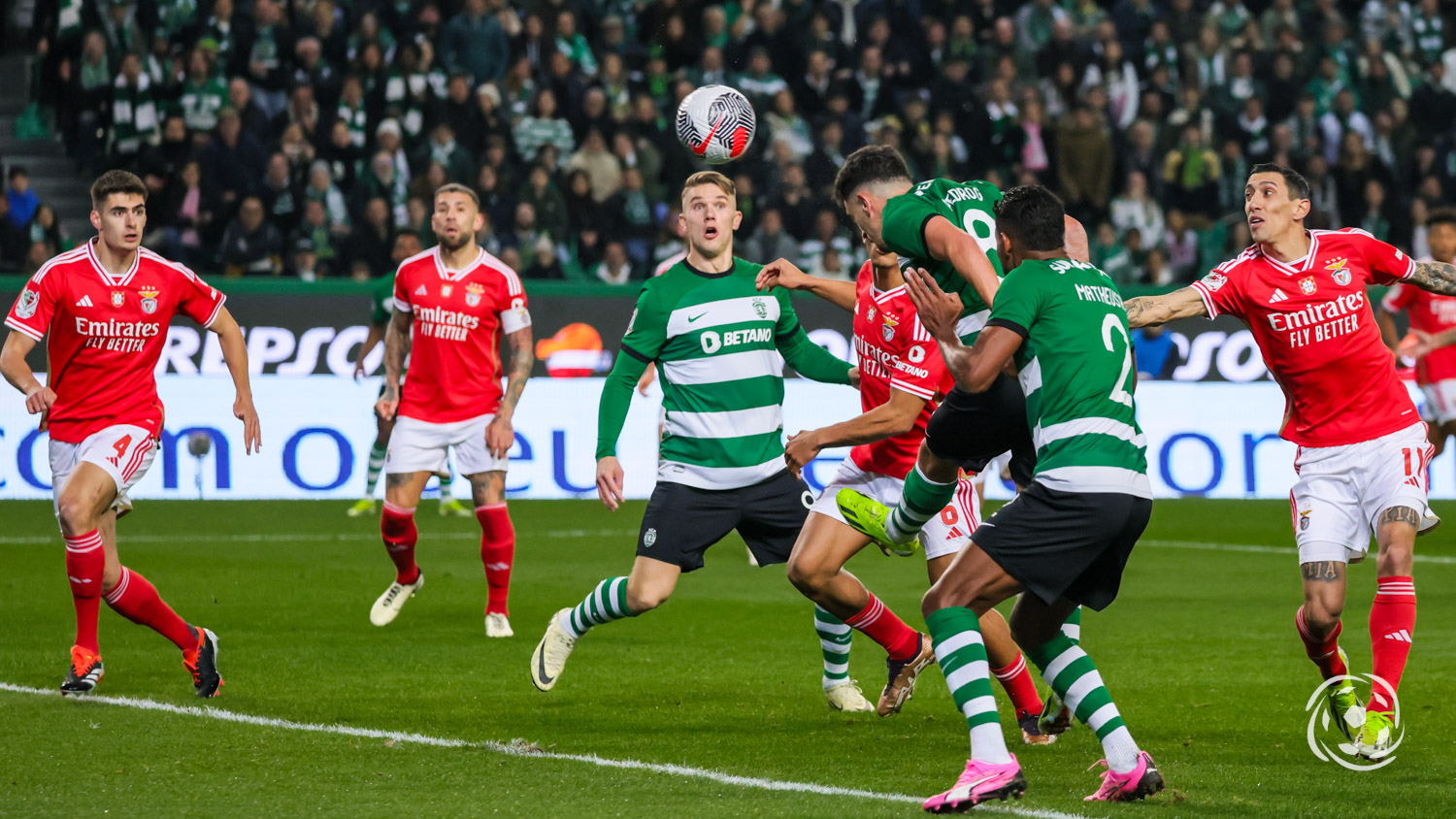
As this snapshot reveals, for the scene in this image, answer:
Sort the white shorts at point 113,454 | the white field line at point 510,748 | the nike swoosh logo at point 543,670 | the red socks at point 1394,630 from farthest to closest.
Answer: the white shorts at point 113,454 < the nike swoosh logo at point 543,670 < the red socks at point 1394,630 < the white field line at point 510,748

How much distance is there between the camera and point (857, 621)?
705 centimetres

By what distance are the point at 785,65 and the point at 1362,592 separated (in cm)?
1111

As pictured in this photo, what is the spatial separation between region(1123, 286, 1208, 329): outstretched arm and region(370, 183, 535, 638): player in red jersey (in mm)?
4067

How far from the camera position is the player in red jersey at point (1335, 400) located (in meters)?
6.52

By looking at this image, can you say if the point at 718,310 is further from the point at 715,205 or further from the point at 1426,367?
the point at 1426,367

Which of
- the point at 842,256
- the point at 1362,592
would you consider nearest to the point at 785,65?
the point at 842,256

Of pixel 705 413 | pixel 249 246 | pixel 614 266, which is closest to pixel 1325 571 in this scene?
pixel 705 413

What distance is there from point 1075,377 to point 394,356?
5576 mm

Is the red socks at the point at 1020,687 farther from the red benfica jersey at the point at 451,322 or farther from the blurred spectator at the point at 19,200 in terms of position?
the blurred spectator at the point at 19,200

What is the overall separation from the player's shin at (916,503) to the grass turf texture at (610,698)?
2.64ft

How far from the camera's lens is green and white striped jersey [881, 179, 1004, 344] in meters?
5.89

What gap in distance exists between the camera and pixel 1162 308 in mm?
6398

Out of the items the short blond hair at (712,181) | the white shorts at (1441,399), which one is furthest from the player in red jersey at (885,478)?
the white shorts at (1441,399)

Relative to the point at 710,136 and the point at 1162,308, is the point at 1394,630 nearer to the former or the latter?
the point at 1162,308
